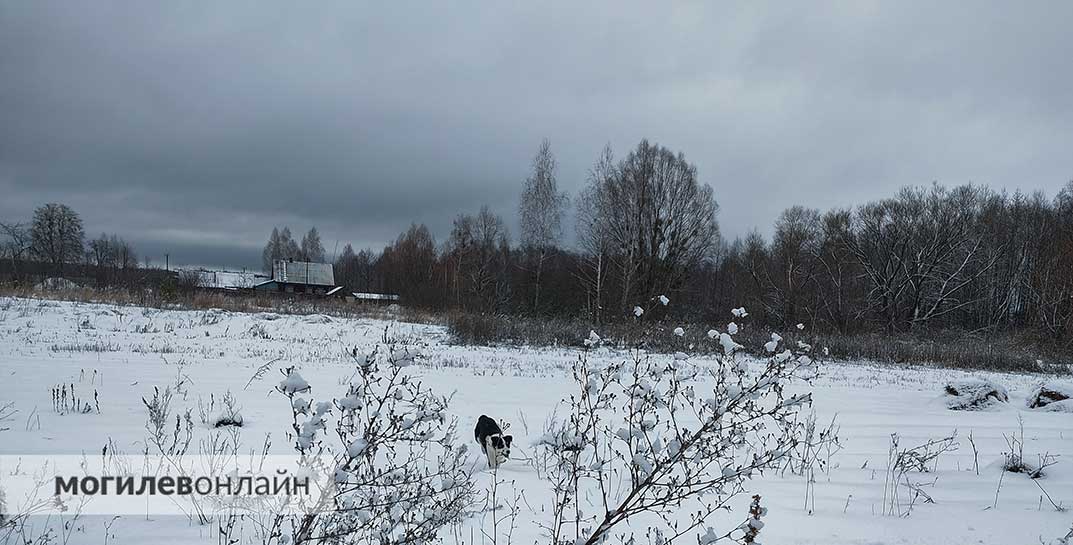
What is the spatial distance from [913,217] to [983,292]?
8024mm

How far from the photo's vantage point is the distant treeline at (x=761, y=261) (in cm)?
2872

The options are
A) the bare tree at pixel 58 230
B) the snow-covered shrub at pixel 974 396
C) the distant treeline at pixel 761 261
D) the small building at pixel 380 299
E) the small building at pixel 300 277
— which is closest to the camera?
the snow-covered shrub at pixel 974 396

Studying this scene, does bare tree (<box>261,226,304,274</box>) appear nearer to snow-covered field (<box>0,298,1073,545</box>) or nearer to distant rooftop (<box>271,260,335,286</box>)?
distant rooftop (<box>271,260,335,286</box>)

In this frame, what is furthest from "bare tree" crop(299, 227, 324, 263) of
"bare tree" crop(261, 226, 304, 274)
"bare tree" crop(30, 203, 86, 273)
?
"bare tree" crop(30, 203, 86, 273)

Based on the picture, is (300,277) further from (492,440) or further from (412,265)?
(492,440)

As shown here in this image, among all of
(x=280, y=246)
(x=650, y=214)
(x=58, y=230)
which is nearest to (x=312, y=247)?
(x=280, y=246)

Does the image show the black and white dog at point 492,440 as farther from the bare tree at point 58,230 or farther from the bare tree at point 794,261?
the bare tree at point 58,230

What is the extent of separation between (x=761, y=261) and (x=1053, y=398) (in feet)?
99.0

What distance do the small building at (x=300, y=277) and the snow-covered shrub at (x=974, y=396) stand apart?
5521 cm

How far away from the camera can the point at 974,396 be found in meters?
7.35

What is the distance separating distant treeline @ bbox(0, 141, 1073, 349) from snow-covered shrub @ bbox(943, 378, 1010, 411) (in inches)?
627

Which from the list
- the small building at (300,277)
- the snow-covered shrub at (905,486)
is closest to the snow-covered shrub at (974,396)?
the snow-covered shrub at (905,486)

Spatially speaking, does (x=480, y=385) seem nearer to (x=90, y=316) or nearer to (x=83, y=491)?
(x=83, y=491)

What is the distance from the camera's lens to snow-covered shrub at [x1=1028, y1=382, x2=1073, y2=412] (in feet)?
23.1
